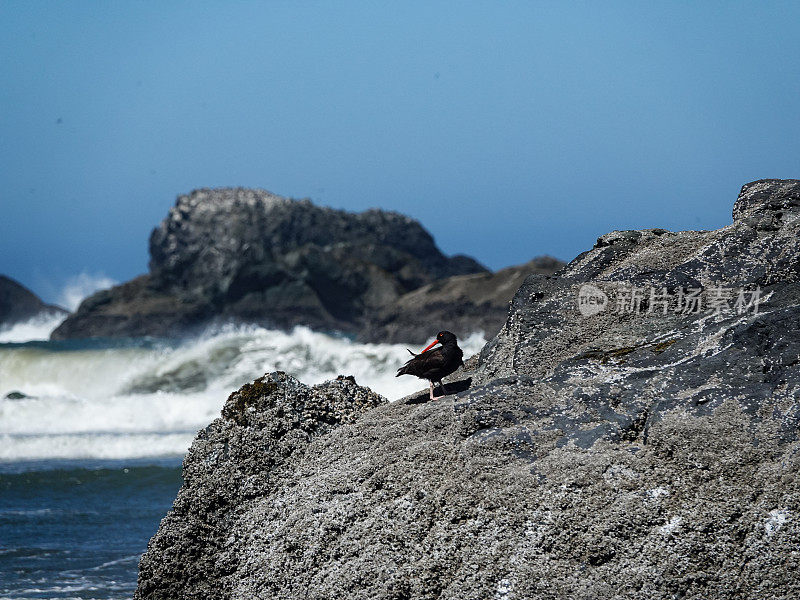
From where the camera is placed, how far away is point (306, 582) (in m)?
3.96

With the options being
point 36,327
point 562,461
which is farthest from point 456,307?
point 36,327

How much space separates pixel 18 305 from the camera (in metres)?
89.8

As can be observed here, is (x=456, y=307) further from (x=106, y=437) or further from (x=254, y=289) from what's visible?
(x=254, y=289)

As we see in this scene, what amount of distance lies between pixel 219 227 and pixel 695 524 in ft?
369

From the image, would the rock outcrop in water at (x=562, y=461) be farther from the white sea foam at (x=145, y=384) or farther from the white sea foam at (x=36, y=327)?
the white sea foam at (x=36, y=327)

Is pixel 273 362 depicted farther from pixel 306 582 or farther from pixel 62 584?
pixel 306 582

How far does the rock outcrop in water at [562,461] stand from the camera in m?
3.47

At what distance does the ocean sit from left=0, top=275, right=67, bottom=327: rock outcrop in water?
54.7 metres

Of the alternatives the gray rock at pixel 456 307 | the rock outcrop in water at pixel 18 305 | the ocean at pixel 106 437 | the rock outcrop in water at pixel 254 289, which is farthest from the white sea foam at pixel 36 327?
the ocean at pixel 106 437

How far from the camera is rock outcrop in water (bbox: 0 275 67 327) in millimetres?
88188

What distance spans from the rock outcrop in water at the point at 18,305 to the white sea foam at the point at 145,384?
2229 inches

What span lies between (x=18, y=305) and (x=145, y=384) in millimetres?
68719

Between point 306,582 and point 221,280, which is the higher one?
point 221,280

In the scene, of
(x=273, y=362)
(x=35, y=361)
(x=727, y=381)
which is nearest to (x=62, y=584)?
(x=727, y=381)
